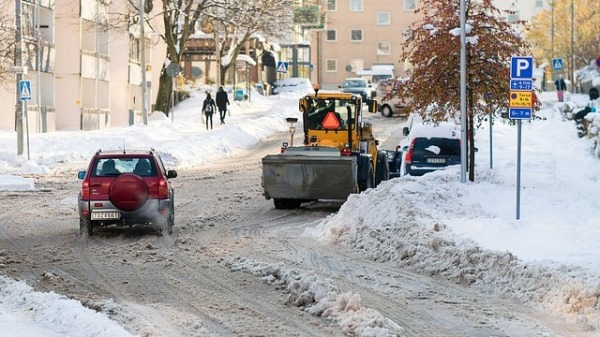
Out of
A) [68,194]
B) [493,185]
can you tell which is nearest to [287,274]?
[493,185]

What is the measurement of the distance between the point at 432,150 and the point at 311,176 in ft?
23.1

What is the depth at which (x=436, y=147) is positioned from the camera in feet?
92.7

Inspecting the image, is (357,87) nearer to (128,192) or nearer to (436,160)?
(436,160)

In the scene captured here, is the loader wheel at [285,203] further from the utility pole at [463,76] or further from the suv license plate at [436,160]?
the suv license plate at [436,160]

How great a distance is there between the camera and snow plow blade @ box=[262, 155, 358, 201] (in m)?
21.8

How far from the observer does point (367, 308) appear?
11.6 m

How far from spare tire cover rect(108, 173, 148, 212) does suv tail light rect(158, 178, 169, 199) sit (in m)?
0.26

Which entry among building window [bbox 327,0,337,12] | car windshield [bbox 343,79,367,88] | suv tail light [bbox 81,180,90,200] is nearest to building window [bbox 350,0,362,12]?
building window [bbox 327,0,337,12]

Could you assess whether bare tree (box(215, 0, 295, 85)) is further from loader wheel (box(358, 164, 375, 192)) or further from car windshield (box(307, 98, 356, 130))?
loader wheel (box(358, 164, 375, 192))

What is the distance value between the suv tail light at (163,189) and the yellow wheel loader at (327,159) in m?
4.04

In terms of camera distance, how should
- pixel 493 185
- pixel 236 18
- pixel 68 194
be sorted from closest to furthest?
pixel 493 185 < pixel 68 194 < pixel 236 18

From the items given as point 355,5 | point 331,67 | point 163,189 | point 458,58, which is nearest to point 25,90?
point 458,58

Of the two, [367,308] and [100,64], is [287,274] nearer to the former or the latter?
[367,308]

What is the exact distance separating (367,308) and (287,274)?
2.40 m
